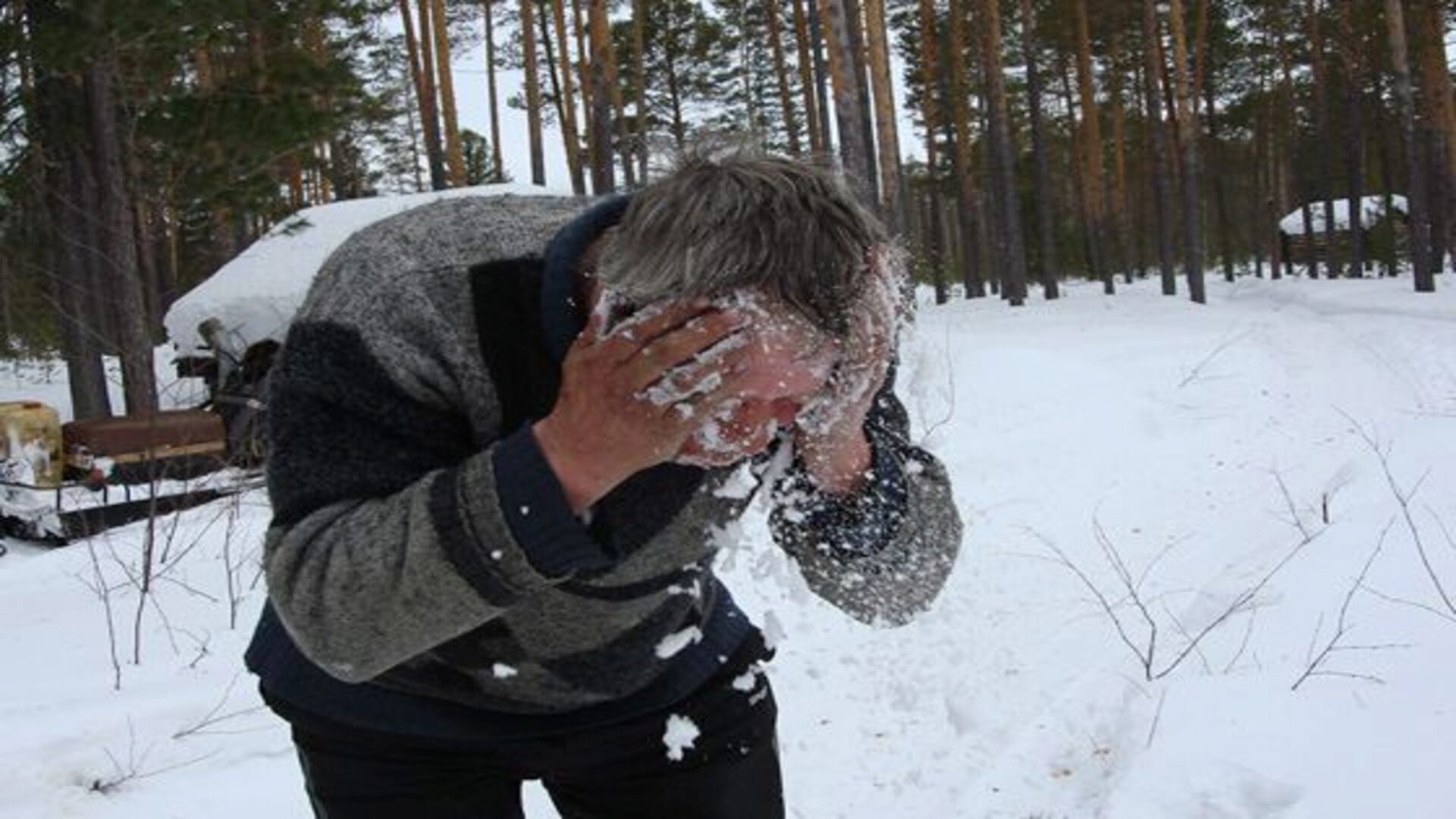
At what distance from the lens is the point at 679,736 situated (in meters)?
1.51

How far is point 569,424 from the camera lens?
96 centimetres

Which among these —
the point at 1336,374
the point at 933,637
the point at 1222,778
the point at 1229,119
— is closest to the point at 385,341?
the point at 1222,778

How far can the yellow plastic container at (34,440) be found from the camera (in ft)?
26.5

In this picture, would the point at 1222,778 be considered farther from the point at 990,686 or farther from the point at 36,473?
the point at 36,473

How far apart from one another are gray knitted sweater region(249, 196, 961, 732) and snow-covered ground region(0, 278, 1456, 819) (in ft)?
0.48

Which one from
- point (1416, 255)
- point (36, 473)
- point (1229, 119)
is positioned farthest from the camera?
point (1229, 119)

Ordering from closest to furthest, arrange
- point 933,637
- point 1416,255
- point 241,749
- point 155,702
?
point 241,749
point 155,702
point 933,637
point 1416,255

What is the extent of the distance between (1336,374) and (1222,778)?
32.7ft

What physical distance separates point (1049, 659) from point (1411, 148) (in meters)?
18.8

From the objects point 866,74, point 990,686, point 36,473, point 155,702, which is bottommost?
Answer: point 990,686

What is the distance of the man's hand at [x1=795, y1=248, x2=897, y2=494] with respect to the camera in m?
1.09

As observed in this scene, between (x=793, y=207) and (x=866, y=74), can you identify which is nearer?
(x=793, y=207)

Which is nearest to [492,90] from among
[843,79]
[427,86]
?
[427,86]

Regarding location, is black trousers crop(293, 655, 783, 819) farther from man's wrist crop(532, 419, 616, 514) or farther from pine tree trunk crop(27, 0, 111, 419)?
pine tree trunk crop(27, 0, 111, 419)
